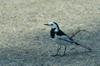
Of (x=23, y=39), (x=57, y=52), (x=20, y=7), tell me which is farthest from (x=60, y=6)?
(x=57, y=52)

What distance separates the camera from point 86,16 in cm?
1295

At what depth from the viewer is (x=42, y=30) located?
11500 mm

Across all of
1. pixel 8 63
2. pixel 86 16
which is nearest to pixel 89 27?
pixel 86 16

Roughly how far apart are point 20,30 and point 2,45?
4.91 ft

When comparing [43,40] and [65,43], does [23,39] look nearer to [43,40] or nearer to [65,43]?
[43,40]

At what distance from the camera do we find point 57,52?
30.5 feet

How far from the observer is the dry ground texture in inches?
349

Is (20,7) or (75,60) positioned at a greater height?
(20,7)

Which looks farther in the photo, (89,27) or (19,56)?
(89,27)

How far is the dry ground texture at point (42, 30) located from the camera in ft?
29.1

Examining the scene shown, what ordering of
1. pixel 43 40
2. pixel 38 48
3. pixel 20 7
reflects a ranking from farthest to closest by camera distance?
1. pixel 20 7
2. pixel 43 40
3. pixel 38 48

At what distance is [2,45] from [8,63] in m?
1.47

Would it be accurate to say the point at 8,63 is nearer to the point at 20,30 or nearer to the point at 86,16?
the point at 20,30

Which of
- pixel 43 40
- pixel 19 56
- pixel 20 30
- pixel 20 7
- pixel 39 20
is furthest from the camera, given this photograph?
pixel 20 7
